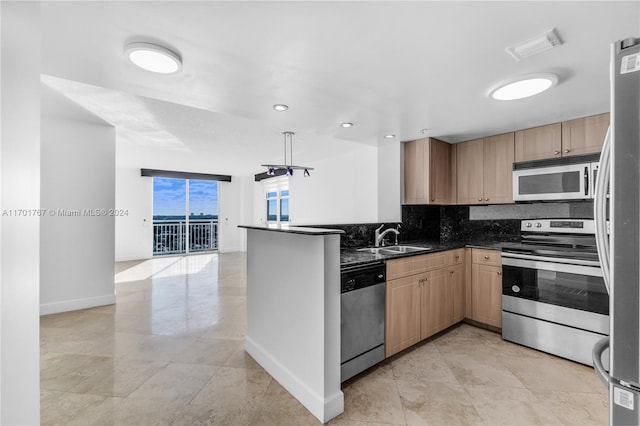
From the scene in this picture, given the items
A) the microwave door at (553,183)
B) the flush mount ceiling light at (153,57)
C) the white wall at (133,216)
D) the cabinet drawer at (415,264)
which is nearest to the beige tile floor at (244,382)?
the cabinet drawer at (415,264)

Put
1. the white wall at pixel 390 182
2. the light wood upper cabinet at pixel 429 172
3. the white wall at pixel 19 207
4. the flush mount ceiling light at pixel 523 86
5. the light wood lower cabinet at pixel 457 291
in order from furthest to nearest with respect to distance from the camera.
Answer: the white wall at pixel 390 182, the light wood upper cabinet at pixel 429 172, the light wood lower cabinet at pixel 457 291, the flush mount ceiling light at pixel 523 86, the white wall at pixel 19 207

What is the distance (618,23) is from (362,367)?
8.28 ft

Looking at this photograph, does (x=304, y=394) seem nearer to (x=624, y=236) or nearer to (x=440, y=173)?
(x=624, y=236)

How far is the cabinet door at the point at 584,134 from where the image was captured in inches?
105

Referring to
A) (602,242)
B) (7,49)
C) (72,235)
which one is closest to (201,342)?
(72,235)

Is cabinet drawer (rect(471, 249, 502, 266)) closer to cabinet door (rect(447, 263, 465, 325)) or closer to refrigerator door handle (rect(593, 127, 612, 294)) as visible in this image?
cabinet door (rect(447, 263, 465, 325))

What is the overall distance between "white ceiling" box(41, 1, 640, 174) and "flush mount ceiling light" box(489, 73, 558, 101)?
0.21 feet

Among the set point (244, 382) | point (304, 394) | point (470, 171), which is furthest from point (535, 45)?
point (244, 382)

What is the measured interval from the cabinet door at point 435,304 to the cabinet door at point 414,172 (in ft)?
3.50

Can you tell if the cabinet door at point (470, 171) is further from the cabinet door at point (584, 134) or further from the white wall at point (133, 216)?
the white wall at point (133, 216)

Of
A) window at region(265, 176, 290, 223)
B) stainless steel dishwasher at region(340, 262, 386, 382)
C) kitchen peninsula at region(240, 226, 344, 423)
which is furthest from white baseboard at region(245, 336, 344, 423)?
window at region(265, 176, 290, 223)

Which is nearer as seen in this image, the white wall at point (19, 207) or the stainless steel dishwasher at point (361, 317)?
the white wall at point (19, 207)

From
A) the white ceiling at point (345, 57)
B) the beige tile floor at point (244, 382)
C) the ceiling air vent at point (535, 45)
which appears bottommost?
the beige tile floor at point (244, 382)

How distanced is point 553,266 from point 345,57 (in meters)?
2.51
